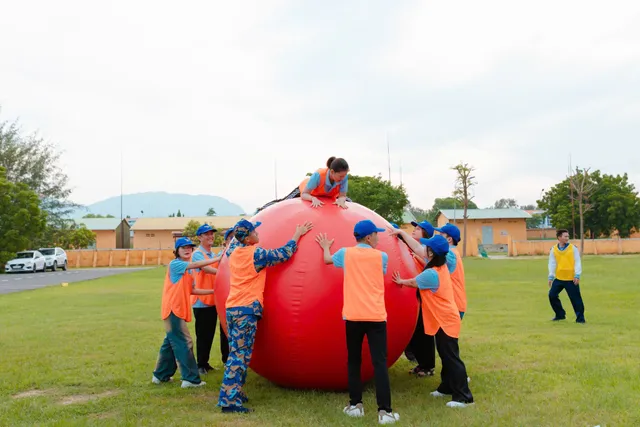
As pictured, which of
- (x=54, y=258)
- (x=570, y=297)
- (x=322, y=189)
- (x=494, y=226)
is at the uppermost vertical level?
(x=494, y=226)

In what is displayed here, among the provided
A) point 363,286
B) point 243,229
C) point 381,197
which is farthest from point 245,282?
point 381,197

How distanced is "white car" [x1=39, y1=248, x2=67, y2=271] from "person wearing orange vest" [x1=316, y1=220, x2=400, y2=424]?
40.3 meters

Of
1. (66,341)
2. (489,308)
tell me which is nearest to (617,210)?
(489,308)

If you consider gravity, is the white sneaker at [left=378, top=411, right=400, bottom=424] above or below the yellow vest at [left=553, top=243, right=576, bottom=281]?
below

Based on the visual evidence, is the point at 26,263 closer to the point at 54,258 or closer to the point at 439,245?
the point at 54,258

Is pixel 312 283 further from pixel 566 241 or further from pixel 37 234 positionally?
pixel 37 234

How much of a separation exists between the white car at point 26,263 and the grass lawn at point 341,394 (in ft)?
87.6

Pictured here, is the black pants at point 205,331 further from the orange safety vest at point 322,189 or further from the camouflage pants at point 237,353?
the orange safety vest at point 322,189

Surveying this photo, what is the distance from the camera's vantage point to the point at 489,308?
15.5 metres

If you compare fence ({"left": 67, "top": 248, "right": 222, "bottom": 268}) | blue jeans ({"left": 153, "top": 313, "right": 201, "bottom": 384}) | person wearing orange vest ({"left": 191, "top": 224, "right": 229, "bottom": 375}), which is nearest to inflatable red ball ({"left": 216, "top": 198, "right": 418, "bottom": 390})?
blue jeans ({"left": 153, "top": 313, "right": 201, "bottom": 384})

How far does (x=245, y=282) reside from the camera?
21.7ft

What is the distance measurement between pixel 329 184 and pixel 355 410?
2.76 m

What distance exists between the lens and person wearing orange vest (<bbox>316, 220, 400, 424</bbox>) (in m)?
6.08

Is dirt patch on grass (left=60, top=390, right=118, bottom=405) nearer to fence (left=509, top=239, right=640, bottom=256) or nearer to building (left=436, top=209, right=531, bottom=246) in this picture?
fence (left=509, top=239, right=640, bottom=256)
